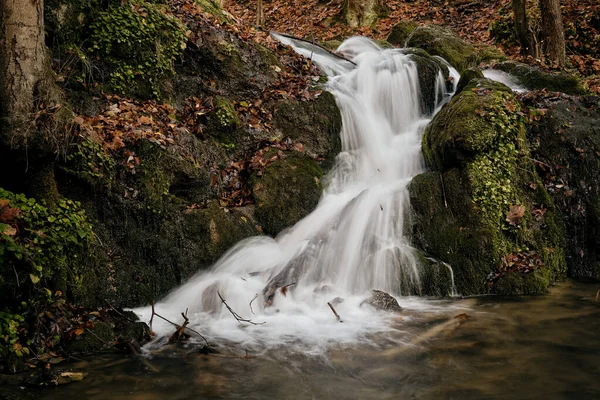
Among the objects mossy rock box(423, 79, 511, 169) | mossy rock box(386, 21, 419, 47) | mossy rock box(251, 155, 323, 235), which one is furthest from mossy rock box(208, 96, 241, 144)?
mossy rock box(386, 21, 419, 47)

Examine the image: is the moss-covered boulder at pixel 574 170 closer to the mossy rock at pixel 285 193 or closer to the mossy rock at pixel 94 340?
the mossy rock at pixel 285 193

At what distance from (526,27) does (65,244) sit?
42.0ft

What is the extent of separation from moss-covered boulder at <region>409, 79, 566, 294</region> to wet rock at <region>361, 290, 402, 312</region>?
3.94 ft

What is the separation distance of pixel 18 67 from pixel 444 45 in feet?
34.1

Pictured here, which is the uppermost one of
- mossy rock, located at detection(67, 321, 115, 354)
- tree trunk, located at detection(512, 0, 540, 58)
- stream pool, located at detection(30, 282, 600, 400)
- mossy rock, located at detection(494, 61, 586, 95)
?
tree trunk, located at detection(512, 0, 540, 58)

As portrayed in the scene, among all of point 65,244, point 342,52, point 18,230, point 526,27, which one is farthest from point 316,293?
point 526,27

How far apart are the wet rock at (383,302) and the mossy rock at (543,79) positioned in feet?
21.2

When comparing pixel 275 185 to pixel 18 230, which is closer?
pixel 18 230

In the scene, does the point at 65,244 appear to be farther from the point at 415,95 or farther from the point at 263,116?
the point at 415,95

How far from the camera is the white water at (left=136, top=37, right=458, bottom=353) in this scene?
591 centimetres

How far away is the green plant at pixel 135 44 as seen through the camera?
7578 millimetres

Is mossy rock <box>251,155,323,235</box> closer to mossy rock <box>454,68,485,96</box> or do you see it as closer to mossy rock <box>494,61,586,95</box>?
mossy rock <box>454,68,485,96</box>

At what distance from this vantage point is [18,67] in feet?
16.8

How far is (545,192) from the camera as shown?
792cm
